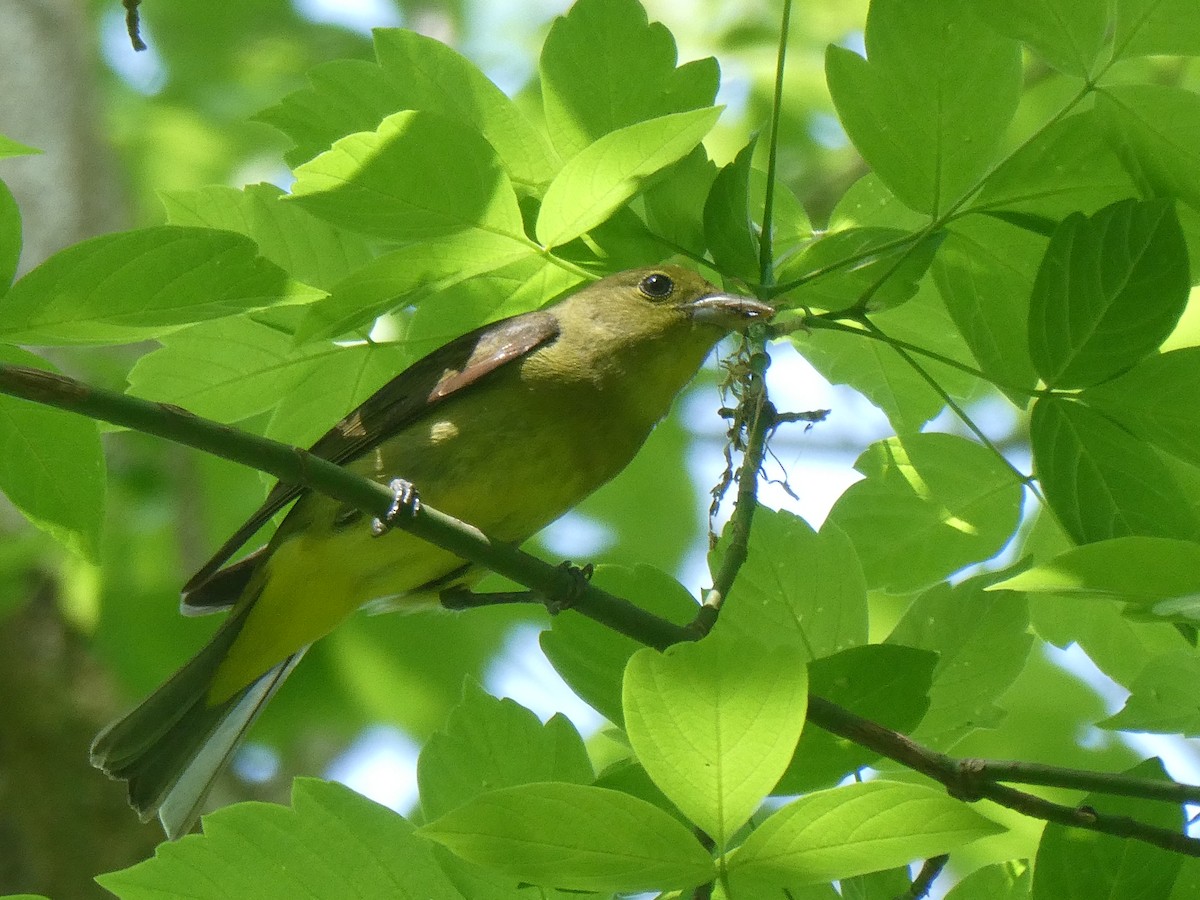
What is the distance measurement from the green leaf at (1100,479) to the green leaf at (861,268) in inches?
13.0

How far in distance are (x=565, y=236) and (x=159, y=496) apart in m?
6.01

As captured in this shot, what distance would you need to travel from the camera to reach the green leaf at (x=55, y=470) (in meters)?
2.44

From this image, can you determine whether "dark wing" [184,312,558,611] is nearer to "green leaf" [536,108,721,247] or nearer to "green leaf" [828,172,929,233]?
"green leaf" [828,172,929,233]

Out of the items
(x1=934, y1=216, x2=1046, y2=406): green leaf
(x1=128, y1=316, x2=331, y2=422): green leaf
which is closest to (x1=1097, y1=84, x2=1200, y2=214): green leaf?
(x1=934, y1=216, x2=1046, y2=406): green leaf

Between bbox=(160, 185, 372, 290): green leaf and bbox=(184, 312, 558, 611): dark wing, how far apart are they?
80 centimetres

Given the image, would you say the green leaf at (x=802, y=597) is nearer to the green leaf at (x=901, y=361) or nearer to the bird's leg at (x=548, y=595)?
the bird's leg at (x=548, y=595)

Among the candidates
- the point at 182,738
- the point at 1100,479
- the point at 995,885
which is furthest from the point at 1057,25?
the point at 182,738

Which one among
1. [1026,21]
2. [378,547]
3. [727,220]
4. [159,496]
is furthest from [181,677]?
[159,496]

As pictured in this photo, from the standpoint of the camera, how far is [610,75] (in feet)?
9.00

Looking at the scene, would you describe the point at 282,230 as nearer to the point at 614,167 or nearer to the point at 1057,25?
the point at 614,167

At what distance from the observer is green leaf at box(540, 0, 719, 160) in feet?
8.90

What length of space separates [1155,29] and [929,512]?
38.4 inches

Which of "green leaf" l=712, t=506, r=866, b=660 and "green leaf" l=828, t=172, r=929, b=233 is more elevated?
"green leaf" l=828, t=172, r=929, b=233

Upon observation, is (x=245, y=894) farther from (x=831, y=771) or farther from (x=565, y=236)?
(x=565, y=236)
